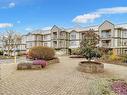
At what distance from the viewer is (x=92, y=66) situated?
20.0 metres

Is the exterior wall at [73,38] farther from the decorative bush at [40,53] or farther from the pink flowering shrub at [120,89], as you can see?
the pink flowering shrub at [120,89]

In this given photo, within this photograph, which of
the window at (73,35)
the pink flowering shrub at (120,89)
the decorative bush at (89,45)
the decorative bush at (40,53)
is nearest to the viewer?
the pink flowering shrub at (120,89)

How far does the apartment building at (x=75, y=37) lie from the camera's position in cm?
5459

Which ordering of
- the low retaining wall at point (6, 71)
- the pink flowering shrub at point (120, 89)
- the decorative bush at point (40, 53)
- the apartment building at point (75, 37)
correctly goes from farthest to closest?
the apartment building at point (75, 37)
the decorative bush at point (40, 53)
the low retaining wall at point (6, 71)
the pink flowering shrub at point (120, 89)

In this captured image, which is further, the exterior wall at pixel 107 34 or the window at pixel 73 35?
the window at pixel 73 35

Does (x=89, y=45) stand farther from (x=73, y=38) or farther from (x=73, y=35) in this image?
(x=73, y=35)

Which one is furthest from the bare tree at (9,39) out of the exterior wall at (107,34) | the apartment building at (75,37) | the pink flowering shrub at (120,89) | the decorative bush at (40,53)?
the pink flowering shrub at (120,89)

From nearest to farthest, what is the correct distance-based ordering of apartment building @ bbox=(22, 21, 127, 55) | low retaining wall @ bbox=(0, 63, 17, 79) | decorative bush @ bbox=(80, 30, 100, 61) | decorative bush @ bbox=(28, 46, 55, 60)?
low retaining wall @ bbox=(0, 63, 17, 79)
decorative bush @ bbox=(80, 30, 100, 61)
decorative bush @ bbox=(28, 46, 55, 60)
apartment building @ bbox=(22, 21, 127, 55)

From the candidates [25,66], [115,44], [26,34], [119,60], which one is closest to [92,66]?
[25,66]

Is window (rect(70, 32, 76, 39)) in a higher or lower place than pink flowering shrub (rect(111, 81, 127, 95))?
higher

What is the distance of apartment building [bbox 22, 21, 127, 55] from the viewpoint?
179 feet

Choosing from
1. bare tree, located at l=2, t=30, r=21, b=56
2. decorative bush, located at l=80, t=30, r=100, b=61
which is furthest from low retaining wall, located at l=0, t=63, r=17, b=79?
bare tree, located at l=2, t=30, r=21, b=56

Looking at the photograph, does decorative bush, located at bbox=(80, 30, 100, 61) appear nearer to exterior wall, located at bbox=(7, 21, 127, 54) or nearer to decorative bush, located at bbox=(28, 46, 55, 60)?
decorative bush, located at bbox=(28, 46, 55, 60)

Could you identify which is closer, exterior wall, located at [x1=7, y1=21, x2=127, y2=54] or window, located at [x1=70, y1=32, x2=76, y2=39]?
exterior wall, located at [x1=7, y1=21, x2=127, y2=54]
